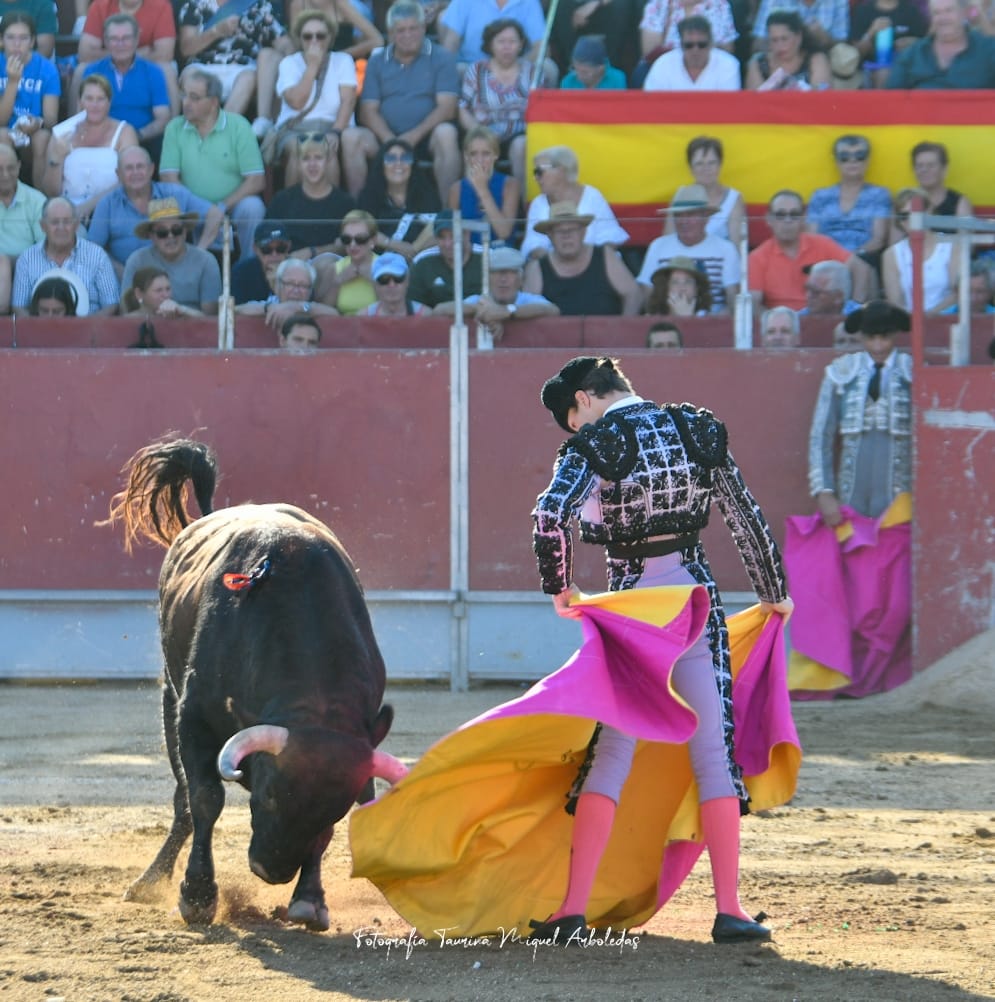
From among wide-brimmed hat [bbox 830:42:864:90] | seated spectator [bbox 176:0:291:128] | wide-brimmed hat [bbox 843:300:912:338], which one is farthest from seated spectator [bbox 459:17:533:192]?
wide-brimmed hat [bbox 843:300:912:338]

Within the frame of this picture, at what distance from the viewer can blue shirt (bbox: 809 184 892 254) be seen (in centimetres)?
909

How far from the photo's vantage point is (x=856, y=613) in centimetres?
838

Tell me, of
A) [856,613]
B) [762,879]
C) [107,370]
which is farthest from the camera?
[107,370]

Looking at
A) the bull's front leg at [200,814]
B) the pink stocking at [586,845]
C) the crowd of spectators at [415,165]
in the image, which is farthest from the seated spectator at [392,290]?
the pink stocking at [586,845]

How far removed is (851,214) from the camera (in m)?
9.27

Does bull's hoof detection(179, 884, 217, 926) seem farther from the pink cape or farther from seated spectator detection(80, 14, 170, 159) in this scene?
seated spectator detection(80, 14, 170, 159)

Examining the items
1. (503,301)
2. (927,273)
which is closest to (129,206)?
(503,301)

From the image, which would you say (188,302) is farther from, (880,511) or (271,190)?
(880,511)

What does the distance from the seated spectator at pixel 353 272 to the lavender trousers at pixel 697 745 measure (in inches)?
207

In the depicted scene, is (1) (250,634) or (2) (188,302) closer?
(1) (250,634)

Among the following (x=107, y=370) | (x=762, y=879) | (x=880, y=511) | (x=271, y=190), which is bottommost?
(x=762, y=879)

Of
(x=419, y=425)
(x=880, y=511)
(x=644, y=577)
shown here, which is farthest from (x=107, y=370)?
(x=644, y=577)

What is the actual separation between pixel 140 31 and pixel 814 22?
3980 millimetres

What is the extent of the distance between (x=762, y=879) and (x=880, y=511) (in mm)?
3889
